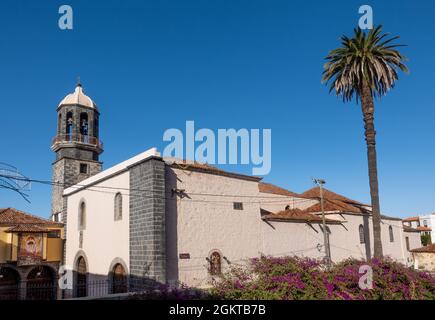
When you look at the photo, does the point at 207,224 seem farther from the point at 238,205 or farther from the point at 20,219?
the point at 20,219

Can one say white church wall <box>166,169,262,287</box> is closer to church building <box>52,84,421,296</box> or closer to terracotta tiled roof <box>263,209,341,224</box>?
church building <box>52,84,421,296</box>

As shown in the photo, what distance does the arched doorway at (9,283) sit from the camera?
902 inches

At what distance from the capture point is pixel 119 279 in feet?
59.4

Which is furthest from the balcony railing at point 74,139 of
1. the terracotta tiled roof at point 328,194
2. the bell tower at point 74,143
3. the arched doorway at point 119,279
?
the terracotta tiled roof at point 328,194

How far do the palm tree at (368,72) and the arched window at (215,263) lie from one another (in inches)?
384

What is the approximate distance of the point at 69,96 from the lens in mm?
27078

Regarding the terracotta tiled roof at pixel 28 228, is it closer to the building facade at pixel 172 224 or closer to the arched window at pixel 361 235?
the building facade at pixel 172 224

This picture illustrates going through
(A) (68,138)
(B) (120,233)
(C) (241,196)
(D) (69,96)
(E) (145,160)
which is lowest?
→ (B) (120,233)
